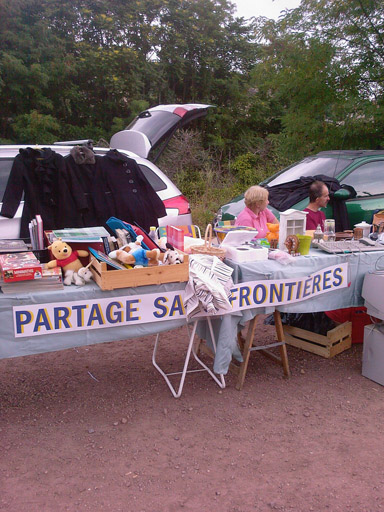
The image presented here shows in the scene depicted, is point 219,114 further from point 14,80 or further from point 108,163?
point 108,163

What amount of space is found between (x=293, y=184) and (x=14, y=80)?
9177 millimetres

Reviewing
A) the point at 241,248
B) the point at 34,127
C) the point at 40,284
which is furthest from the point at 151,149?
the point at 34,127

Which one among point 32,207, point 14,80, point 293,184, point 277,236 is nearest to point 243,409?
point 277,236

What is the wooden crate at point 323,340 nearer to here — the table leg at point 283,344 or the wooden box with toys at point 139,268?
the table leg at point 283,344

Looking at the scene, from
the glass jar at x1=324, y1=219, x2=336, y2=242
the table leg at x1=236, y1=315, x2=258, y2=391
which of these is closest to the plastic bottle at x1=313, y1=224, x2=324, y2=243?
the glass jar at x1=324, y1=219, x2=336, y2=242

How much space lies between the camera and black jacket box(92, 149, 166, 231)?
4.39m

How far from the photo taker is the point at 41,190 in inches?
165

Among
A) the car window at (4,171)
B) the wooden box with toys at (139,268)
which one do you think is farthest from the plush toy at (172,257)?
the car window at (4,171)

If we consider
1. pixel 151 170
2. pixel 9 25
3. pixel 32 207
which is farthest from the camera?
pixel 9 25

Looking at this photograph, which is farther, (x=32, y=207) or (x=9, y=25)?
(x=9, y=25)

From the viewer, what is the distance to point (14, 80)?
12250 mm

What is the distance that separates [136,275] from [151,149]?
3.16m

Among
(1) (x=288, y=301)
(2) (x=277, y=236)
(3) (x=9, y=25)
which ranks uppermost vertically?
(3) (x=9, y=25)

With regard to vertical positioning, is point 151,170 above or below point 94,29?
below
